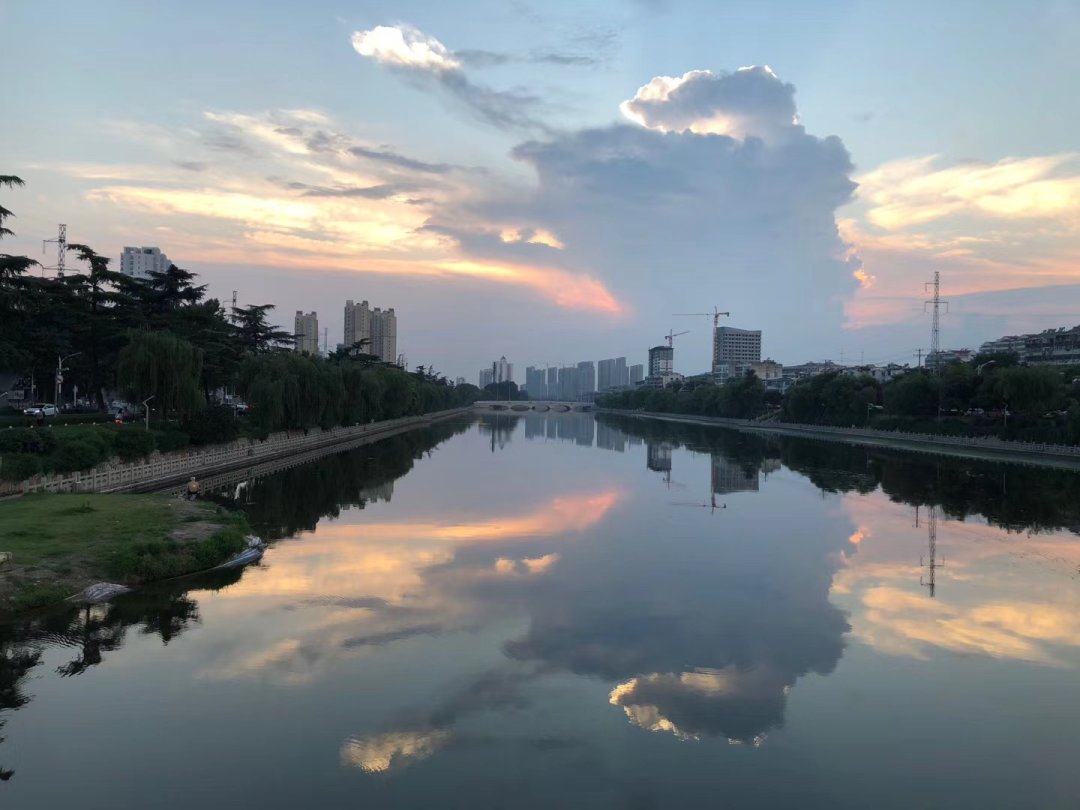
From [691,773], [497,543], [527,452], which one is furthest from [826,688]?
[527,452]

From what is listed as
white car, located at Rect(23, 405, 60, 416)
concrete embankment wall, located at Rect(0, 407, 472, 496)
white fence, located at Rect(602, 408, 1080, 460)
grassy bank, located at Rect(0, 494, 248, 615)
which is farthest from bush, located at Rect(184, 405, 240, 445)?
white fence, located at Rect(602, 408, 1080, 460)

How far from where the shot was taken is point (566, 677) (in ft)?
39.5

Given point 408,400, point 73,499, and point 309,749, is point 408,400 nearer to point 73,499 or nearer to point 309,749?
point 73,499

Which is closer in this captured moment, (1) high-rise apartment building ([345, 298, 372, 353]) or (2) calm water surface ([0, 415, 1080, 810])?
(2) calm water surface ([0, 415, 1080, 810])

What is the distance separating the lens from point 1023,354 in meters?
111

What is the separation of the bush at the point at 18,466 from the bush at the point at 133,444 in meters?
5.93

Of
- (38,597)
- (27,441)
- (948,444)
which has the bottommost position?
(38,597)

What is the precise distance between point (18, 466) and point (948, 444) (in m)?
62.9

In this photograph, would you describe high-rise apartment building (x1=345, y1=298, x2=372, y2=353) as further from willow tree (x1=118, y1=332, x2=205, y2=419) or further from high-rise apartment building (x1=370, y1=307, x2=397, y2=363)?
willow tree (x1=118, y1=332, x2=205, y2=419)

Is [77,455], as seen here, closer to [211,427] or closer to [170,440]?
[170,440]

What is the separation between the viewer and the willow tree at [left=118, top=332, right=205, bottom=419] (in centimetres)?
3372

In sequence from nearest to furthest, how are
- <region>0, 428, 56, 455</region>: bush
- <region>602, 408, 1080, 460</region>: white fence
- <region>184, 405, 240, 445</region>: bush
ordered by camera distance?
<region>0, 428, 56, 455</region>: bush, <region>184, 405, 240, 445</region>: bush, <region>602, 408, 1080, 460</region>: white fence

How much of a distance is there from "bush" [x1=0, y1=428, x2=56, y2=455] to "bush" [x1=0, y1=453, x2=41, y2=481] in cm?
31

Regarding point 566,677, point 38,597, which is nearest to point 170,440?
point 38,597
